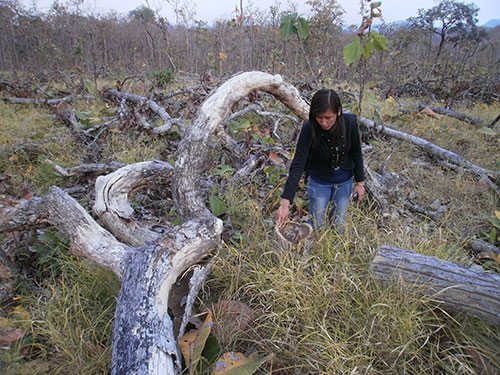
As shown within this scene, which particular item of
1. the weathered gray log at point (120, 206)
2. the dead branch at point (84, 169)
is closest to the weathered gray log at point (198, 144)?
the weathered gray log at point (120, 206)

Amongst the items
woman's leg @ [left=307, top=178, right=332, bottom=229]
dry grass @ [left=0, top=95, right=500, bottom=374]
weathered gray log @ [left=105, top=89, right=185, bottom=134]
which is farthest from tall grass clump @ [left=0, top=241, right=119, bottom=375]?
weathered gray log @ [left=105, top=89, right=185, bottom=134]

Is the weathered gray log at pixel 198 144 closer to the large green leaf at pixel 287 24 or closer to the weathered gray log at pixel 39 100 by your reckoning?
the large green leaf at pixel 287 24

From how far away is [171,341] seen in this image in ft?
4.46

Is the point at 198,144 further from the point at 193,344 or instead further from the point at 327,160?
the point at 193,344

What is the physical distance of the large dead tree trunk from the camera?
131cm

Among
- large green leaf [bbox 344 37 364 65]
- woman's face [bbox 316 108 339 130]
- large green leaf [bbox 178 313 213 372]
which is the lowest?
large green leaf [bbox 178 313 213 372]

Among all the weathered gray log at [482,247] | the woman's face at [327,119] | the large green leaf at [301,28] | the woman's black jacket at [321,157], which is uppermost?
the large green leaf at [301,28]

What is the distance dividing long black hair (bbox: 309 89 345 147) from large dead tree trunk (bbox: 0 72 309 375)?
63 cm

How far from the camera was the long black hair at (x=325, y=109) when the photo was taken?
1.78 m

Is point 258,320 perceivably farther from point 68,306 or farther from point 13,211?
point 13,211

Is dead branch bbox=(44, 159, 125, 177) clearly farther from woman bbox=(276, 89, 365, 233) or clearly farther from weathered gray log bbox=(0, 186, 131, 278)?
woman bbox=(276, 89, 365, 233)

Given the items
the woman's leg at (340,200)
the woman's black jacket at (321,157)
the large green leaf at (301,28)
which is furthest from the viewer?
the large green leaf at (301,28)

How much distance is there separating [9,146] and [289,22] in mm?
3887

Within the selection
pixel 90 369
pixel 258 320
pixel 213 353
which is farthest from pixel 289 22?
pixel 90 369
